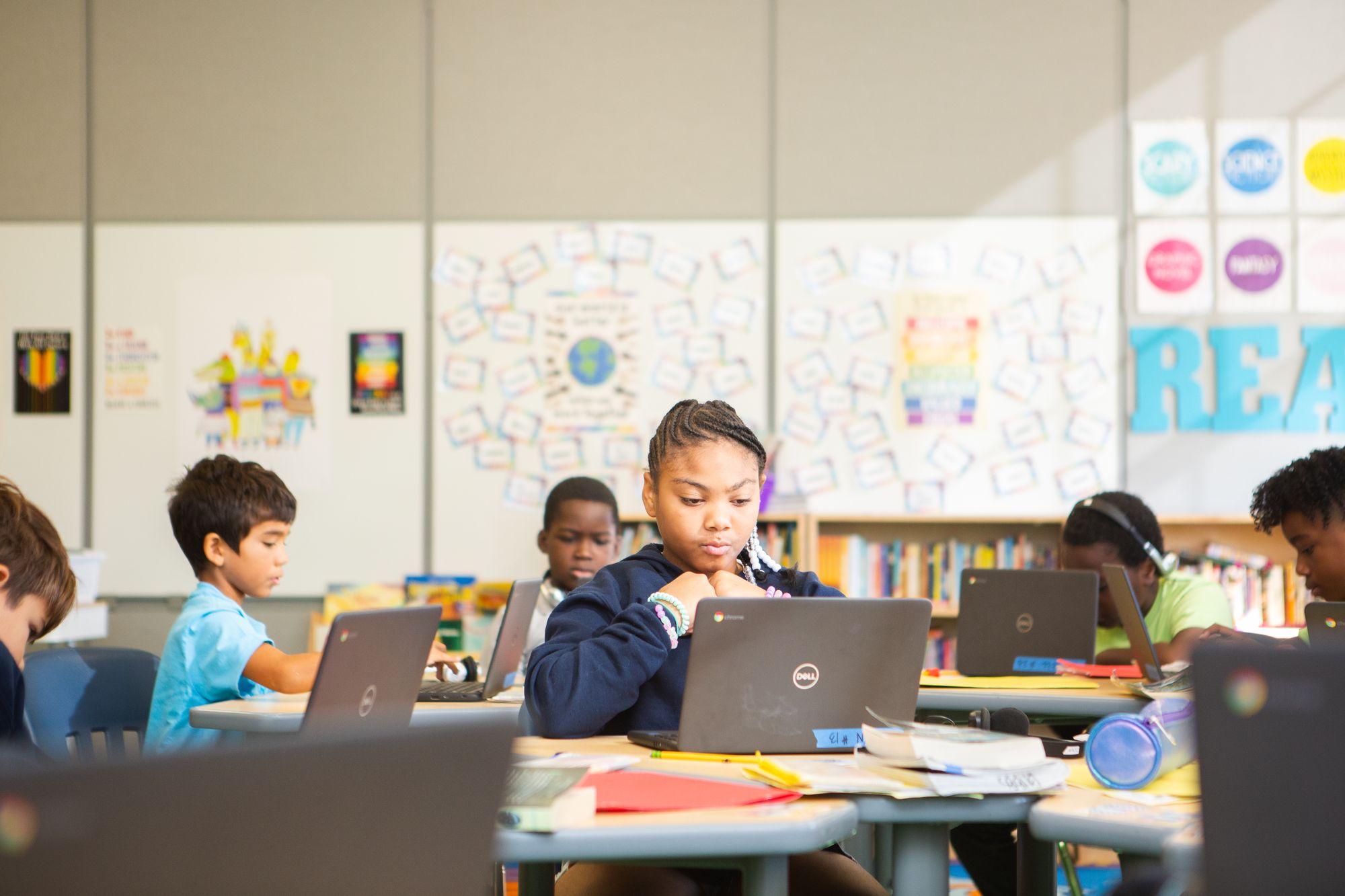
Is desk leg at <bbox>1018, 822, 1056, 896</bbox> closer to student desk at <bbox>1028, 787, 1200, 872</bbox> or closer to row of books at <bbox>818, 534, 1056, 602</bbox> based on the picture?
student desk at <bbox>1028, 787, 1200, 872</bbox>

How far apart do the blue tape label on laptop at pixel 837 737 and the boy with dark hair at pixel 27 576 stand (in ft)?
3.49

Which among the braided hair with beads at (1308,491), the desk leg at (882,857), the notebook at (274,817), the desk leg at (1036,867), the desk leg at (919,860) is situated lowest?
the desk leg at (882,857)

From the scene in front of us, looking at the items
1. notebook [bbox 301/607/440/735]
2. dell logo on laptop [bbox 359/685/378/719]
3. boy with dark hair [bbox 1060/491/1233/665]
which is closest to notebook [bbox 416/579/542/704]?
notebook [bbox 301/607/440/735]

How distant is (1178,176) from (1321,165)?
534 mm

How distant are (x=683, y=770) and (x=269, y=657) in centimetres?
117

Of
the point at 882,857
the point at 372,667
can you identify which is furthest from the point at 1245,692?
the point at 882,857

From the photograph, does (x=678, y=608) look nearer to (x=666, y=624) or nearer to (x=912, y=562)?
(x=666, y=624)

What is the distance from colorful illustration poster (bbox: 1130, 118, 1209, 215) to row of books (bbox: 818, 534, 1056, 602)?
4.55ft

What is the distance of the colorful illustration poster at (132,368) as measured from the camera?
484 centimetres

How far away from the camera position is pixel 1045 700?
2436mm

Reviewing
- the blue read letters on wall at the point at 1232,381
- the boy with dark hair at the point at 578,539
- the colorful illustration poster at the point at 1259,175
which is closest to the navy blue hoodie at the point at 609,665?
the boy with dark hair at the point at 578,539

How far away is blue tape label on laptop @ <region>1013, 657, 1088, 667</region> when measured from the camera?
9.45 ft

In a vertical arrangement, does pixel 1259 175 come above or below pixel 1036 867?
above

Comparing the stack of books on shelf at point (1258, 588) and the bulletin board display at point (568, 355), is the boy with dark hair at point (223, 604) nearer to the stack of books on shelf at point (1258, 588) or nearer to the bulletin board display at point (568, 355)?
the bulletin board display at point (568, 355)
